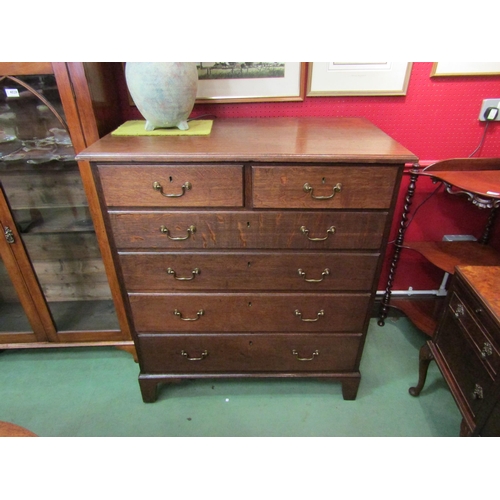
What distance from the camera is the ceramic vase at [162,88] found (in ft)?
3.47

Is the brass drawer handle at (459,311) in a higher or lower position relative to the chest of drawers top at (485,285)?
lower

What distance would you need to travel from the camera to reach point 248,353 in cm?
141

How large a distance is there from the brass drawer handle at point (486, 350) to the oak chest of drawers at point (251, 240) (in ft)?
1.29

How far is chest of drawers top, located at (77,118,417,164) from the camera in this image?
0.97 m

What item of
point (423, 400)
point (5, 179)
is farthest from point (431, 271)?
point (5, 179)

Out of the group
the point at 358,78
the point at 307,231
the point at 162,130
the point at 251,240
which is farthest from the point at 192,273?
the point at 358,78

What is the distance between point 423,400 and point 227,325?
1.07 meters

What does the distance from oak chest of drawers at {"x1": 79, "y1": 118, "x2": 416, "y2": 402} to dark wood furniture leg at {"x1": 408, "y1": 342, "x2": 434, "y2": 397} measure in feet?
1.04

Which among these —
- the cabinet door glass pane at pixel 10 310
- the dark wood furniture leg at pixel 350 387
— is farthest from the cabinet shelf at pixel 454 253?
the cabinet door glass pane at pixel 10 310

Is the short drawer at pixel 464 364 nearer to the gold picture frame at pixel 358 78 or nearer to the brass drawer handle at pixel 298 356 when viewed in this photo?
the brass drawer handle at pixel 298 356

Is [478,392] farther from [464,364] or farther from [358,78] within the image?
[358,78]

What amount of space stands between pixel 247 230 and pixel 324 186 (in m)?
0.30
